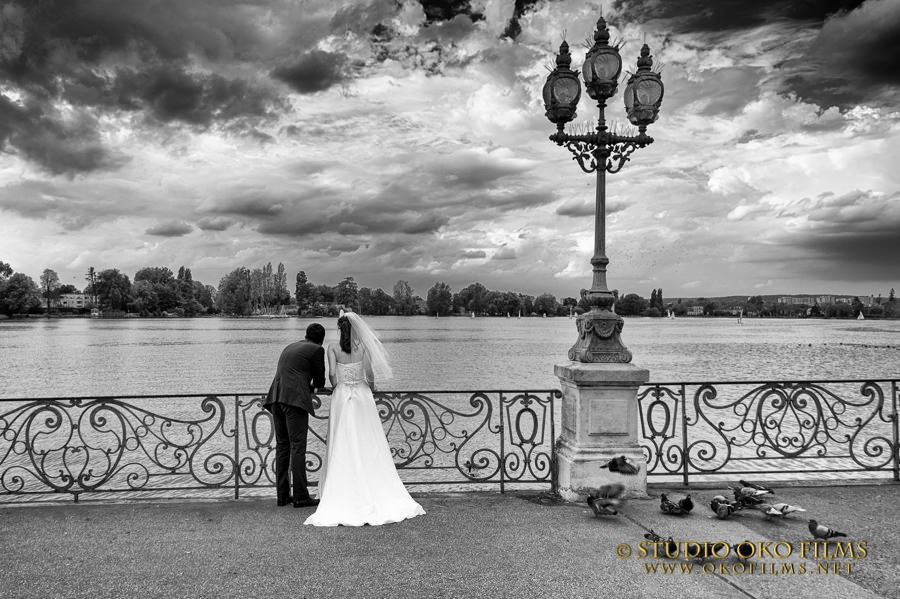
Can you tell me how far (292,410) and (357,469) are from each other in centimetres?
100

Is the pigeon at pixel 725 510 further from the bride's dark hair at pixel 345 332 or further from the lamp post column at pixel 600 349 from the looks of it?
the bride's dark hair at pixel 345 332

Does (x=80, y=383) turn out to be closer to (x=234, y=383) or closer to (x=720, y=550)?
(x=234, y=383)

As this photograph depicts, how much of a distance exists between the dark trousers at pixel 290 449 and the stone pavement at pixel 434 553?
0.80ft

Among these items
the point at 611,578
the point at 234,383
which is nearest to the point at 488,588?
the point at 611,578

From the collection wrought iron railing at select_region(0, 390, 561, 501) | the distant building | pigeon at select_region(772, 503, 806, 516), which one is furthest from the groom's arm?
the distant building

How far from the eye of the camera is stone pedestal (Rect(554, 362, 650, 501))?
7.12m

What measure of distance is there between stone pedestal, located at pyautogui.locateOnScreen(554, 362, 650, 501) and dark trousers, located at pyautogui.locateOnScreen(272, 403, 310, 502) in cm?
298

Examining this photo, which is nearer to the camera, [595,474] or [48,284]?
[595,474]

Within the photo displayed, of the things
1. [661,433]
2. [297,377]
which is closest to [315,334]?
[297,377]

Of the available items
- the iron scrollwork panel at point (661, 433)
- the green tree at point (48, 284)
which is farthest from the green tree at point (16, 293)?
the iron scrollwork panel at point (661, 433)

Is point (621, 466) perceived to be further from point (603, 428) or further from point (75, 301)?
point (75, 301)

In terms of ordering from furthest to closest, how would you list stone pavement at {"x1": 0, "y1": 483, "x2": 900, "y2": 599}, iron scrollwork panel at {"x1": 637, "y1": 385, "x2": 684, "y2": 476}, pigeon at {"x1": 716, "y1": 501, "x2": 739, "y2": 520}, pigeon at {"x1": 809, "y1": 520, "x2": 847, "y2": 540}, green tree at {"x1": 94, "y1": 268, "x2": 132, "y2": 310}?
green tree at {"x1": 94, "y1": 268, "x2": 132, "y2": 310}
iron scrollwork panel at {"x1": 637, "y1": 385, "x2": 684, "y2": 476}
pigeon at {"x1": 716, "y1": 501, "x2": 739, "y2": 520}
pigeon at {"x1": 809, "y1": 520, "x2": 847, "y2": 540}
stone pavement at {"x1": 0, "y1": 483, "x2": 900, "y2": 599}

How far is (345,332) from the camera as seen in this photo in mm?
6906

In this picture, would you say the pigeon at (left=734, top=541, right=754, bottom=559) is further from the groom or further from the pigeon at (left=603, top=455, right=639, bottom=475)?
the groom
